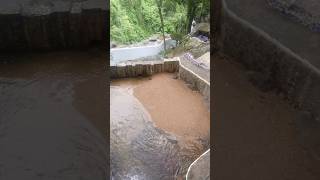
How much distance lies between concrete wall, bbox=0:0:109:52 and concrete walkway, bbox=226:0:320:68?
1249 mm

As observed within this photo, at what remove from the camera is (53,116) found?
123 inches

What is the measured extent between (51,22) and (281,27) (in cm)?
203

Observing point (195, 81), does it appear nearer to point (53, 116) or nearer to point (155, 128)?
point (155, 128)

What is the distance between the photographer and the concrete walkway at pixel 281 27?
8.74 ft

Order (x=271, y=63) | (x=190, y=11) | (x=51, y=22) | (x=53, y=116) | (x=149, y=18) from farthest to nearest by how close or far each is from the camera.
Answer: (x=149, y=18), (x=190, y=11), (x=51, y=22), (x=53, y=116), (x=271, y=63)

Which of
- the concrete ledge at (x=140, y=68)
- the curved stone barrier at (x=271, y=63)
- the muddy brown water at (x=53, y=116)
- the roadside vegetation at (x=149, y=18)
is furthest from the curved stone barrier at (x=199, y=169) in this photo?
the roadside vegetation at (x=149, y=18)

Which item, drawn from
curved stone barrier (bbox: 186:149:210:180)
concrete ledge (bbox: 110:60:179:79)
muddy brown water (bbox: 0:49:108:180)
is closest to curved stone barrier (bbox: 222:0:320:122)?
muddy brown water (bbox: 0:49:108:180)

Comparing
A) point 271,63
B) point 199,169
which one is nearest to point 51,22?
point 271,63

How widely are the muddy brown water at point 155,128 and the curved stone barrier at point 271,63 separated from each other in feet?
7.69

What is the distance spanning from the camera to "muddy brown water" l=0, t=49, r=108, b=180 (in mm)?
2721

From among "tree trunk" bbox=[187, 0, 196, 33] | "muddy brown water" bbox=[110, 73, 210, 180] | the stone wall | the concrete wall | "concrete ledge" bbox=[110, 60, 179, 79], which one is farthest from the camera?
"tree trunk" bbox=[187, 0, 196, 33]

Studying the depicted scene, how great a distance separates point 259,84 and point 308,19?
583mm

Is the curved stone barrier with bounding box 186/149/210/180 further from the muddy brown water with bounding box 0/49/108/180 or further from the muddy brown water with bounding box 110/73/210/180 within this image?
the muddy brown water with bounding box 0/49/108/180

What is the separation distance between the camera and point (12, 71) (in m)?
3.62
